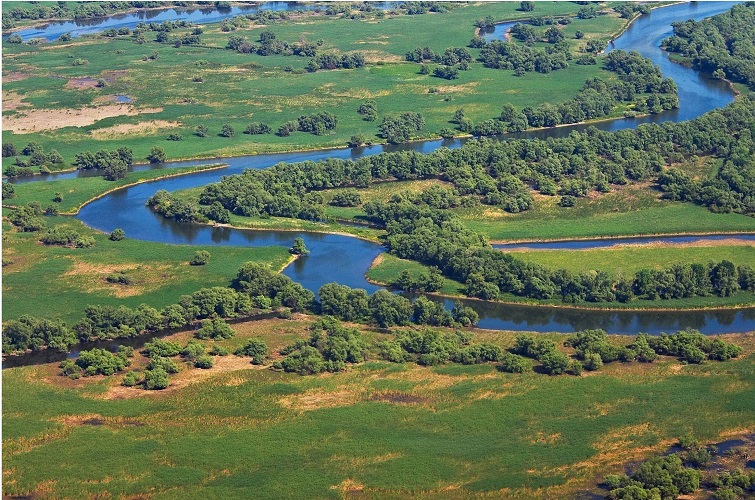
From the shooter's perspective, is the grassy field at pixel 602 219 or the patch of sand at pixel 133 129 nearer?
the grassy field at pixel 602 219

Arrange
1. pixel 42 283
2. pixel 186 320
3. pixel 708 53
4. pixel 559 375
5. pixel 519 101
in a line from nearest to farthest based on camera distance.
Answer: pixel 559 375 < pixel 186 320 < pixel 42 283 < pixel 519 101 < pixel 708 53

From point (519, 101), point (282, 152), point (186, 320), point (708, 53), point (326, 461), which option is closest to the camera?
point (326, 461)

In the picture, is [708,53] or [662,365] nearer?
[662,365]

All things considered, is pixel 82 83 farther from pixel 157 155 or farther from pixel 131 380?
pixel 131 380

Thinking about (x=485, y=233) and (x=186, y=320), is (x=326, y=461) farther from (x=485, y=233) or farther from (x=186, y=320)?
(x=485, y=233)

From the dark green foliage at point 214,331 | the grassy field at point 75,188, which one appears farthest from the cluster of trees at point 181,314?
the grassy field at point 75,188

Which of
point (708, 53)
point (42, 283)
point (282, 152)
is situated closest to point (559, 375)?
point (42, 283)

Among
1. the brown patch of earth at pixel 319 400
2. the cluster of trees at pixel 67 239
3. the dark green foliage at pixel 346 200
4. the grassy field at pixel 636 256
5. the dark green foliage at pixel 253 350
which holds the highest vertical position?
the cluster of trees at pixel 67 239

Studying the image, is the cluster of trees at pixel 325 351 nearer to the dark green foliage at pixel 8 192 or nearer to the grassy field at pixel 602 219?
the grassy field at pixel 602 219
